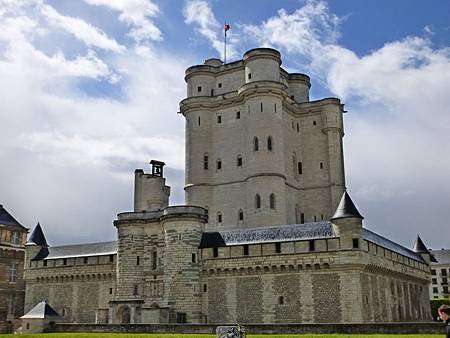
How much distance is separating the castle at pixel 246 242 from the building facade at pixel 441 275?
4163cm

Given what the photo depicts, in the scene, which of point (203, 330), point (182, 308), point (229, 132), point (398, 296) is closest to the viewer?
point (203, 330)

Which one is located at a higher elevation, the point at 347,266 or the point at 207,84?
the point at 207,84

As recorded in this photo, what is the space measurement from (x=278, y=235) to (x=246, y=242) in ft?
6.55

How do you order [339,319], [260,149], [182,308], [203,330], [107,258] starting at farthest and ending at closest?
[260,149], [107,258], [182,308], [339,319], [203,330]

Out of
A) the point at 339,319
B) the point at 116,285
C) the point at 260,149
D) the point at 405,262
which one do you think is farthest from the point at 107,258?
the point at 405,262

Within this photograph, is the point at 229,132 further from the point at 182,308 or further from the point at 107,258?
the point at 182,308

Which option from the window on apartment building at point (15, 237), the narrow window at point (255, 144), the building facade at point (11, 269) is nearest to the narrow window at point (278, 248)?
the narrow window at point (255, 144)

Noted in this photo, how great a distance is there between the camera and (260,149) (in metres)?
45.2

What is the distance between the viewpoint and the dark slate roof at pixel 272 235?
3272 cm

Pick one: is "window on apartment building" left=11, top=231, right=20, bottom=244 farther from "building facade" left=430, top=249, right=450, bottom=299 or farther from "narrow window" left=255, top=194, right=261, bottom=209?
"building facade" left=430, top=249, right=450, bottom=299

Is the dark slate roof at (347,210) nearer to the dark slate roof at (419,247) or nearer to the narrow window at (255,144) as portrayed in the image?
the narrow window at (255,144)

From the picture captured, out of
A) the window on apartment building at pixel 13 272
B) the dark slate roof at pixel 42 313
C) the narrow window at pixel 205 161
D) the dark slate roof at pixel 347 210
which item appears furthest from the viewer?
the narrow window at pixel 205 161

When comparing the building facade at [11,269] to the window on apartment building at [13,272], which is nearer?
the building facade at [11,269]

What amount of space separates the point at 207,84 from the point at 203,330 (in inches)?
1119
